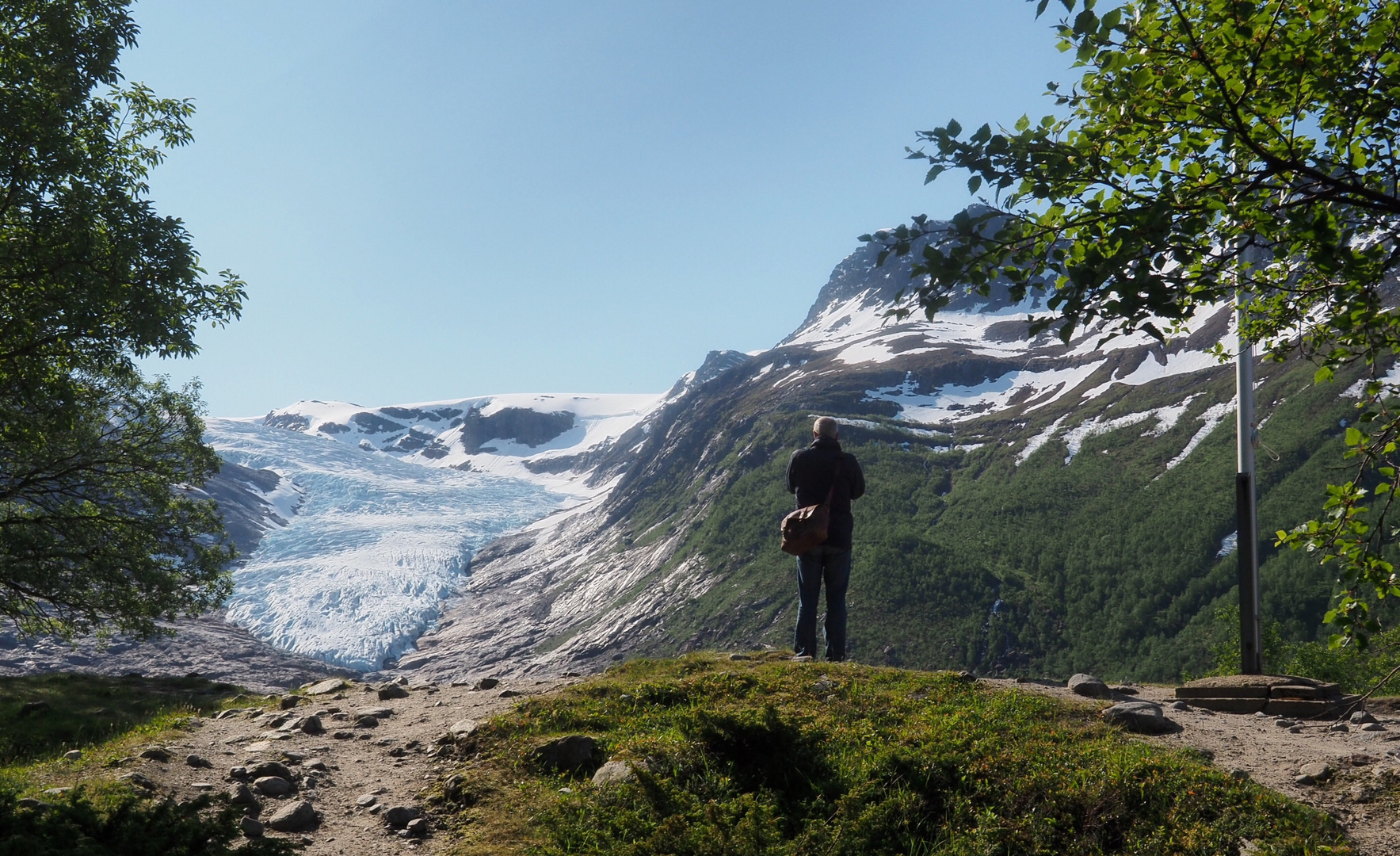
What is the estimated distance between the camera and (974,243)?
5.19 meters

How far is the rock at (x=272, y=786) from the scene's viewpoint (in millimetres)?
7625

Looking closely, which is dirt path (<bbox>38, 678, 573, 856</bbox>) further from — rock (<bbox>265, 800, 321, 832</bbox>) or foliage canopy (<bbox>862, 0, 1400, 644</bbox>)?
foliage canopy (<bbox>862, 0, 1400, 644</bbox>)

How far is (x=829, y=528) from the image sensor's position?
1341cm

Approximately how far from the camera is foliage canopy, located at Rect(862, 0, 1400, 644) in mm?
5016

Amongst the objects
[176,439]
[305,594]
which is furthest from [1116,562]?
[176,439]

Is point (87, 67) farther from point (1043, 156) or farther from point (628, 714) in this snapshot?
point (1043, 156)

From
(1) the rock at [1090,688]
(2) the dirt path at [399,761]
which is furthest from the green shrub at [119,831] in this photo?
(1) the rock at [1090,688]

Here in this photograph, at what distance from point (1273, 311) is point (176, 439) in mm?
24347

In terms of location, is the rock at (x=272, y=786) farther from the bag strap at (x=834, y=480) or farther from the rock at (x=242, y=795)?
the bag strap at (x=834, y=480)

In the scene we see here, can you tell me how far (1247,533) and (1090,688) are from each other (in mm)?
4409

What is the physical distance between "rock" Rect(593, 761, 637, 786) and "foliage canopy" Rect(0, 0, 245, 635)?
389 inches

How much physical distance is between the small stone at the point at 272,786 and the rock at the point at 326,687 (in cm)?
633

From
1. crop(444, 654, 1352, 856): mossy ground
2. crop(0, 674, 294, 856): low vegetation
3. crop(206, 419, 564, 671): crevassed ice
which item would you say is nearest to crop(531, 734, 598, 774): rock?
crop(444, 654, 1352, 856): mossy ground

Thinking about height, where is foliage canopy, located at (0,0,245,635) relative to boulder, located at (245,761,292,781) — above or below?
above
